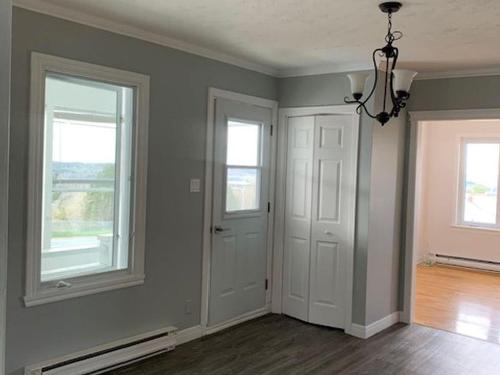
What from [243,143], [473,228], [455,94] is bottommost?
[473,228]

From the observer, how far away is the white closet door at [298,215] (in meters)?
4.70

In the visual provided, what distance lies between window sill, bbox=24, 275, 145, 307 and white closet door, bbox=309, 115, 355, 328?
1765 mm

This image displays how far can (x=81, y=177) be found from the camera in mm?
3383

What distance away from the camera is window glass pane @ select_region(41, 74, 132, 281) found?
320 cm

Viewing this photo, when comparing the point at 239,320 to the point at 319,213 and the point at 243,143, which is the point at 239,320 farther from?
the point at 243,143

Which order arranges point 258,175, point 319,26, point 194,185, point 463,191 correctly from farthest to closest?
point 463,191 → point 258,175 → point 194,185 → point 319,26

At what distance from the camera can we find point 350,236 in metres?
4.42

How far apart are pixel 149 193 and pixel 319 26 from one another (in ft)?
5.69

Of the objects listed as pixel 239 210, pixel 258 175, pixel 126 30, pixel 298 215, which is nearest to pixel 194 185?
pixel 239 210

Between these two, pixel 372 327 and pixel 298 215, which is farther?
pixel 298 215

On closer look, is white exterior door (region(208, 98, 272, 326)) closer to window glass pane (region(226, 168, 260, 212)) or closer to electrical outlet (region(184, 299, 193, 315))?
window glass pane (region(226, 168, 260, 212))

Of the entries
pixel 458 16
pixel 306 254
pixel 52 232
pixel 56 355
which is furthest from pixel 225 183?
pixel 458 16

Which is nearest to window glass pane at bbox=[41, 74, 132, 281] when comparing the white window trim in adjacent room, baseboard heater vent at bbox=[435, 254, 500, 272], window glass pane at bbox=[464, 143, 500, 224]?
the white window trim in adjacent room

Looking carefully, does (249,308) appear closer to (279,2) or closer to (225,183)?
(225,183)
